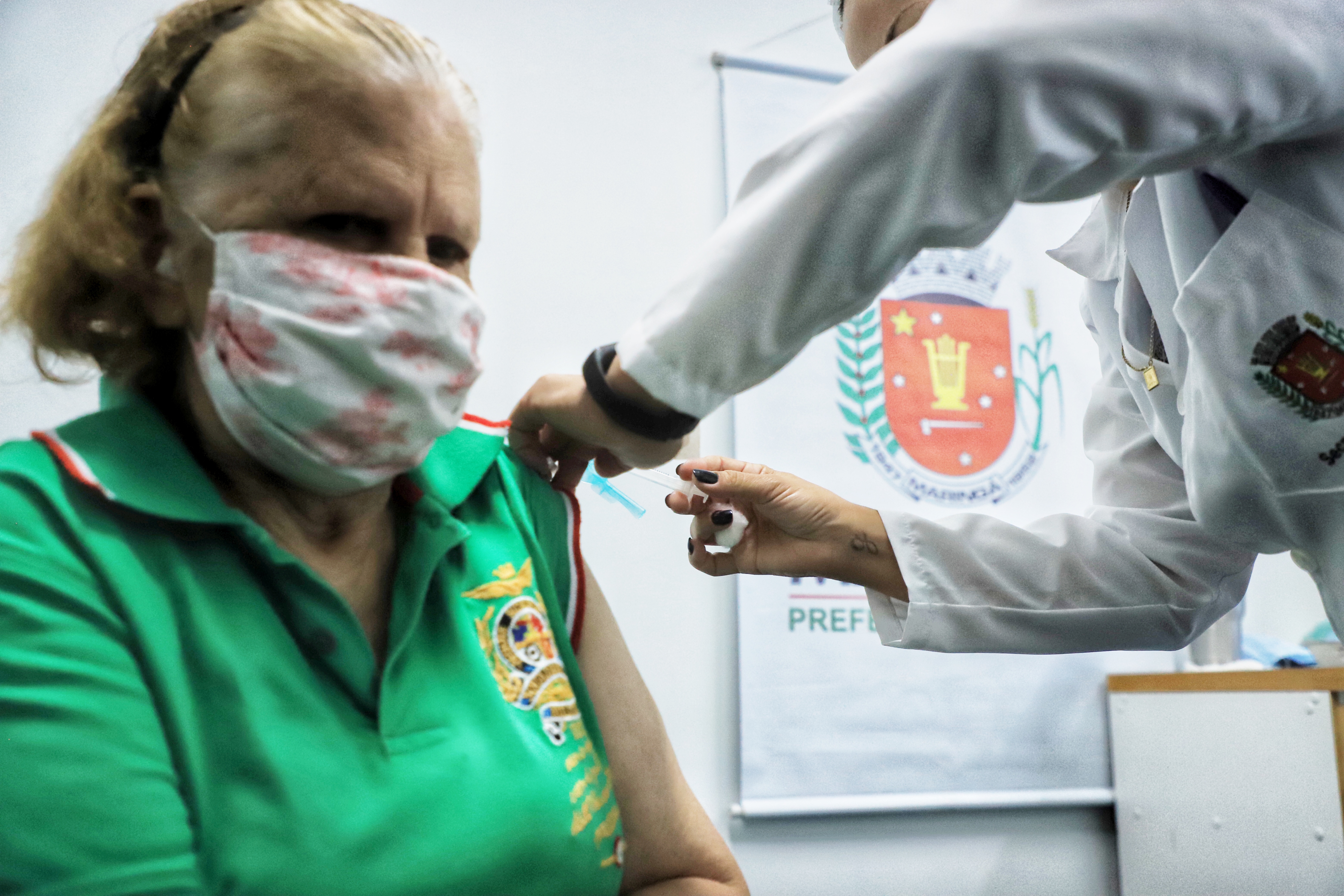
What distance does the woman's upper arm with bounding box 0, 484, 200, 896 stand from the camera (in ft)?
1.94

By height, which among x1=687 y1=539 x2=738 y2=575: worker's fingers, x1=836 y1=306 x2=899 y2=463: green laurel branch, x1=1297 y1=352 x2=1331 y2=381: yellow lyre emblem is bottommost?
x1=687 y1=539 x2=738 y2=575: worker's fingers

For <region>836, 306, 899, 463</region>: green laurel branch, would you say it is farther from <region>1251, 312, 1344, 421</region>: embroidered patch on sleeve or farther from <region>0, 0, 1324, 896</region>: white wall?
<region>1251, 312, 1344, 421</region>: embroidered patch on sleeve

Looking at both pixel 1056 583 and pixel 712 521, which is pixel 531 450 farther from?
pixel 1056 583

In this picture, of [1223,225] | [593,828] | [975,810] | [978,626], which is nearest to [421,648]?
[593,828]

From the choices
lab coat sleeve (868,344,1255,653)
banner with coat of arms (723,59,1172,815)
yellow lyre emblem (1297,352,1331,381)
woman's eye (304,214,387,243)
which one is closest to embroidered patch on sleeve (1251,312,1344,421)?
yellow lyre emblem (1297,352,1331,381)

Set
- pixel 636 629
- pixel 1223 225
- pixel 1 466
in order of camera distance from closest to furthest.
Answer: pixel 1 466 < pixel 1223 225 < pixel 636 629

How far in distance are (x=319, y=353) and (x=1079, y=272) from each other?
104cm

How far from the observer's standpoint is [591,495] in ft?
7.16

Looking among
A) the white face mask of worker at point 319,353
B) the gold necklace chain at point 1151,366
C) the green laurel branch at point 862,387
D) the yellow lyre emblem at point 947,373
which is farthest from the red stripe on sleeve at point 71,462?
the yellow lyre emblem at point 947,373

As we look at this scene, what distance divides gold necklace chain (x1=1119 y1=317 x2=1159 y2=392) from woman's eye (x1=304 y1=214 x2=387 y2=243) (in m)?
0.92

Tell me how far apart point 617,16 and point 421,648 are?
1976 millimetres

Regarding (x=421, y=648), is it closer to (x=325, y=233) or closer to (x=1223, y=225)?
(x=325, y=233)

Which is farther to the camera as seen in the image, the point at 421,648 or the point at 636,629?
the point at 636,629

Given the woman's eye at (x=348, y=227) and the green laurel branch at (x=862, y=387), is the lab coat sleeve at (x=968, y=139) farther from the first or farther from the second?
the green laurel branch at (x=862, y=387)
